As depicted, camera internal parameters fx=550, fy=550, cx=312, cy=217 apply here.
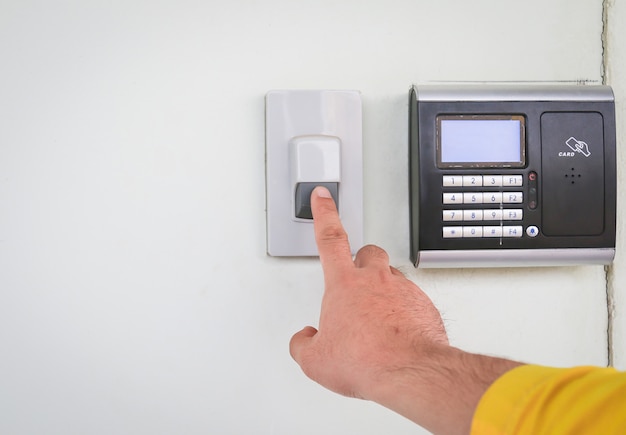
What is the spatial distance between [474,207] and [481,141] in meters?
0.07

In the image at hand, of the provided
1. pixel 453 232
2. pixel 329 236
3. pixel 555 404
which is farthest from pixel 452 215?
pixel 555 404

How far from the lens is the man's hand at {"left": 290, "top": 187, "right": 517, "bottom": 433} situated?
37 centimetres

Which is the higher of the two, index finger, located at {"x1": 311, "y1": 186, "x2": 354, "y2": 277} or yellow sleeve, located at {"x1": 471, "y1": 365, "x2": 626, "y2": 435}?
index finger, located at {"x1": 311, "y1": 186, "x2": 354, "y2": 277}

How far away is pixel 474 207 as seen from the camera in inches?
22.0

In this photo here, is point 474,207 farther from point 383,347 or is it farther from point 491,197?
point 383,347

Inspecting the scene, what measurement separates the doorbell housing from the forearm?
186mm

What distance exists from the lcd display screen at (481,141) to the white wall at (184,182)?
0.05 m

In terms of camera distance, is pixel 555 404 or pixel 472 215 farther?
pixel 472 215

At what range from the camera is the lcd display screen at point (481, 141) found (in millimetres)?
566

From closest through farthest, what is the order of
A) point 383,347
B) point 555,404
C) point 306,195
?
point 555,404 < point 383,347 < point 306,195

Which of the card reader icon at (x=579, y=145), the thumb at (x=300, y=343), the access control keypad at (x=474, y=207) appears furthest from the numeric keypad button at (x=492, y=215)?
the thumb at (x=300, y=343)

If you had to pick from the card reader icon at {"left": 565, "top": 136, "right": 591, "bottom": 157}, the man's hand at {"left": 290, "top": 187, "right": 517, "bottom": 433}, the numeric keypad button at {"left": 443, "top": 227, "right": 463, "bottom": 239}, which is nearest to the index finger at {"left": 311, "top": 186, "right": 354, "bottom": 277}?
the man's hand at {"left": 290, "top": 187, "right": 517, "bottom": 433}

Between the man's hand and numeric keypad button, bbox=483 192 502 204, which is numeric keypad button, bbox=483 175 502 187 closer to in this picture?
numeric keypad button, bbox=483 192 502 204

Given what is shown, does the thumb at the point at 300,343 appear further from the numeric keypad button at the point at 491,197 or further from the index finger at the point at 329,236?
the numeric keypad button at the point at 491,197
